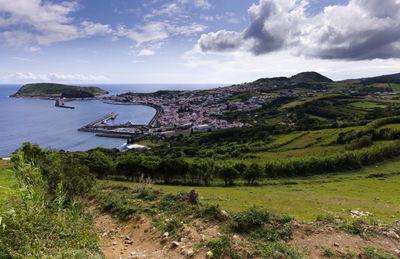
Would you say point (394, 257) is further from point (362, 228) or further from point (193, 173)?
point (193, 173)

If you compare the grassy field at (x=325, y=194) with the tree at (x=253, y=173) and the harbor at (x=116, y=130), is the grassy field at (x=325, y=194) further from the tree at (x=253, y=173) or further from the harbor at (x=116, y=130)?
the harbor at (x=116, y=130)

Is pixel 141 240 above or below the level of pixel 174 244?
below

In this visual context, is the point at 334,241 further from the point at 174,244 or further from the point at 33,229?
the point at 33,229

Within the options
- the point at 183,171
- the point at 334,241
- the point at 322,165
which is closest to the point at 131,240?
the point at 334,241

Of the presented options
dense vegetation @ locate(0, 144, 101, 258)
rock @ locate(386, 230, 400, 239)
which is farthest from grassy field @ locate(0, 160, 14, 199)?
rock @ locate(386, 230, 400, 239)

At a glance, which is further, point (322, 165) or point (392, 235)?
point (322, 165)

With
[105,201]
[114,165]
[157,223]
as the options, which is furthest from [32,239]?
[114,165]

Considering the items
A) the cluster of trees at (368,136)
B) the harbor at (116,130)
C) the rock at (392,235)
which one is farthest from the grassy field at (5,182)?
the harbor at (116,130)

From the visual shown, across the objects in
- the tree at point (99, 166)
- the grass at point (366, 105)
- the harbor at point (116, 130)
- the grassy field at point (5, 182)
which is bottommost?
the harbor at point (116, 130)
